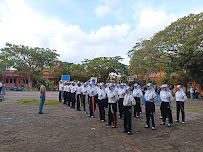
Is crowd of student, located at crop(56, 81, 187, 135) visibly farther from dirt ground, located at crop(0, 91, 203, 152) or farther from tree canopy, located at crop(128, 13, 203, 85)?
tree canopy, located at crop(128, 13, 203, 85)

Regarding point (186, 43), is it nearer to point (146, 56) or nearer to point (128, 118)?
point (146, 56)

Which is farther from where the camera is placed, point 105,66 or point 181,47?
point 105,66

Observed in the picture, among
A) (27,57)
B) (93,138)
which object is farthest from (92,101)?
(27,57)

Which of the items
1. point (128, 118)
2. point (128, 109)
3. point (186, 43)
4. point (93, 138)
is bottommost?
point (93, 138)

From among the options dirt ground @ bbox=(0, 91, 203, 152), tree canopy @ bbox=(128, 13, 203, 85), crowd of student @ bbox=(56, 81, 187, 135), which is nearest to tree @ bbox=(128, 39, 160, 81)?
tree canopy @ bbox=(128, 13, 203, 85)

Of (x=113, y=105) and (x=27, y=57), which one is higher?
(x=27, y=57)

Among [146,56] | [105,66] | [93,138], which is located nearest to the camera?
[93,138]

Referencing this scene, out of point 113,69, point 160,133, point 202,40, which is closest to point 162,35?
point 202,40

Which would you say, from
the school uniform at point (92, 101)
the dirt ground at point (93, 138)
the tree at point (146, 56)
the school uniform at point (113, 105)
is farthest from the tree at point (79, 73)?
the dirt ground at point (93, 138)

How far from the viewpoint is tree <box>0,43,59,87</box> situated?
32219mm

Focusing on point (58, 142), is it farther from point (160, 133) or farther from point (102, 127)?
point (160, 133)

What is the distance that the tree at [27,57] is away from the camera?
32.2 meters

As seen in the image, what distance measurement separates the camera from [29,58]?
34031 millimetres

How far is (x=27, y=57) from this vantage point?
111 ft
